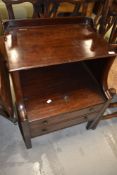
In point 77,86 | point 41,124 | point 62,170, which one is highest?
point 77,86

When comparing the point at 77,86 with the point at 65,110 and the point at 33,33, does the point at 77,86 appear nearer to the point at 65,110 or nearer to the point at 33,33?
the point at 65,110

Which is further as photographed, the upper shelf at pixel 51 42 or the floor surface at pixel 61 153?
the floor surface at pixel 61 153

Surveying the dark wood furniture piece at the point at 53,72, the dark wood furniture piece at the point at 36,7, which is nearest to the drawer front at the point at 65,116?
the dark wood furniture piece at the point at 53,72

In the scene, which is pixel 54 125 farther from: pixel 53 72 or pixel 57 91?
pixel 53 72

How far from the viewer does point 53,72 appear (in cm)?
114

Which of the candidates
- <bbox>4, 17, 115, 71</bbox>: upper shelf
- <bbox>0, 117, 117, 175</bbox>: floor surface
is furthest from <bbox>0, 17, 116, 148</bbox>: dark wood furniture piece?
<bbox>0, 117, 117, 175</bbox>: floor surface

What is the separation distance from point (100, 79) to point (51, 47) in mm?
444

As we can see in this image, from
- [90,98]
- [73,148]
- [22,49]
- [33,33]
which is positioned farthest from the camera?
[73,148]

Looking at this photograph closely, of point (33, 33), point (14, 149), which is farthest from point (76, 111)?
point (14, 149)

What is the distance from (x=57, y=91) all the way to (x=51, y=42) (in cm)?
33

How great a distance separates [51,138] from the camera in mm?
1347

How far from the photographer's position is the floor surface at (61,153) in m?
1.19

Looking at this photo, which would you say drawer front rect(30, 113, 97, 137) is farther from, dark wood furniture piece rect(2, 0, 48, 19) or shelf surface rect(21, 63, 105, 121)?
dark wood furniture piece rect(2, 0, 48, 19)

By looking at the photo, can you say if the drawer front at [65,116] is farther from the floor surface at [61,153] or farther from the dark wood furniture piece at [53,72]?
the floor surface at [61,153]
